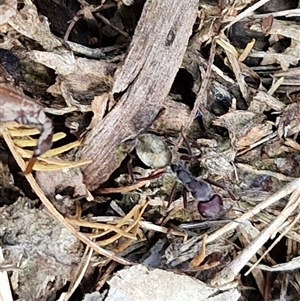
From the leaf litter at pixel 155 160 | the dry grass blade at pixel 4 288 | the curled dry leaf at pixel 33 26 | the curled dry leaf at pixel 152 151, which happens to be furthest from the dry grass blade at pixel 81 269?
the curled dry leaf at pixel 33 26

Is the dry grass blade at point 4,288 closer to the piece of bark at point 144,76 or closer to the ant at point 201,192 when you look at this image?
the piece of bark at point 144,76

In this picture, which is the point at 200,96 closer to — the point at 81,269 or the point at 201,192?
the point at 201,192

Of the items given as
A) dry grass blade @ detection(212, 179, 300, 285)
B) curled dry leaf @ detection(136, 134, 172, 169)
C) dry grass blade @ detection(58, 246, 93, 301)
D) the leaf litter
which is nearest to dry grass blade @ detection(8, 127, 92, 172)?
the leaf litter

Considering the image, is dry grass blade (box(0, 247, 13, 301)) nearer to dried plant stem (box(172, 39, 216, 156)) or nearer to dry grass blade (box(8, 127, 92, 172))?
dry grass blade (box(8, 127, 92, 172))

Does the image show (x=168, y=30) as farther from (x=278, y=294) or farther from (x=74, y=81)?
(x=278, y=294)

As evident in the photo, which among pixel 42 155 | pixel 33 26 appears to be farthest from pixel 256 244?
pixel 33 26

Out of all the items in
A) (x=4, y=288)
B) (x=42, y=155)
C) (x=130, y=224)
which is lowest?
(x=4, y=288)
